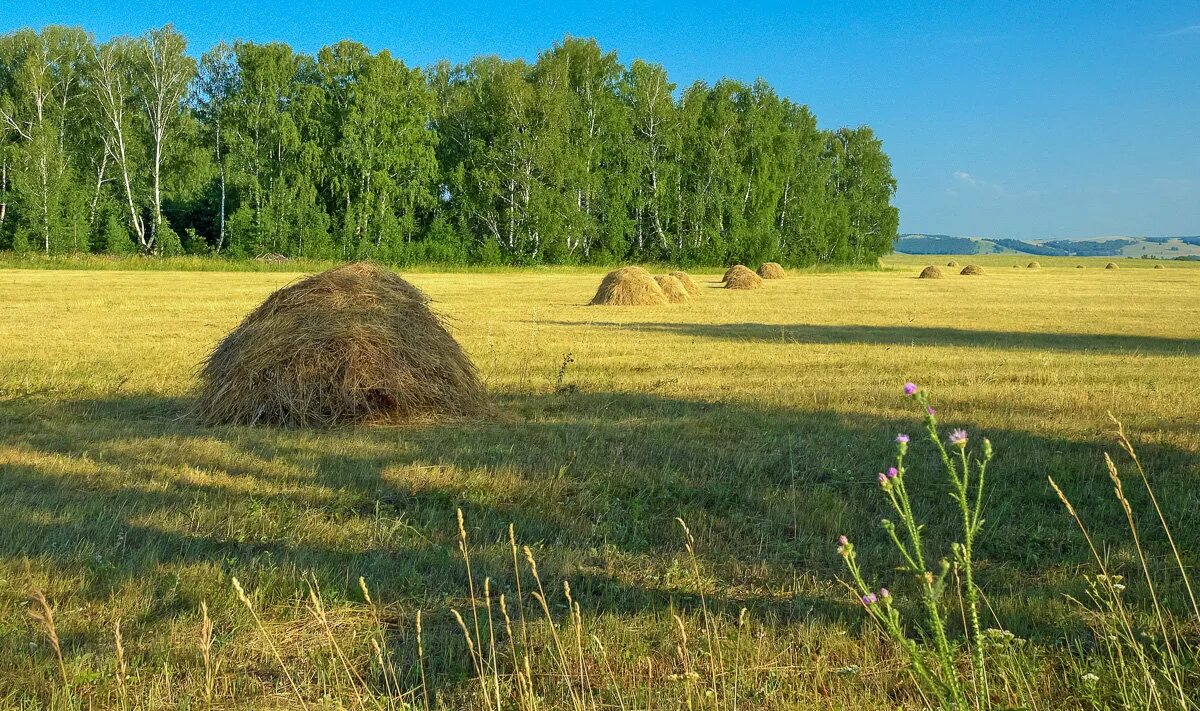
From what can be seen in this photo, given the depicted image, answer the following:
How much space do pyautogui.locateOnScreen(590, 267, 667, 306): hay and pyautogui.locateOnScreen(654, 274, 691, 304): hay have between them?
90 centimetres

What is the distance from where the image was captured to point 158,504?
5.82 meters

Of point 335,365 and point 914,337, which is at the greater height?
point 335,365

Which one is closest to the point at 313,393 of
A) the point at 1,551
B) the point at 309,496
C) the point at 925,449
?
the point at 309,496

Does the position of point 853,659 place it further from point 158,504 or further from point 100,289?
point 100,289

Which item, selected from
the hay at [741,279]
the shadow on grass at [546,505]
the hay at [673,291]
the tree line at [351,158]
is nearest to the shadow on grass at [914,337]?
the hay at [673,291]

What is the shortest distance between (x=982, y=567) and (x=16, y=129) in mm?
61370

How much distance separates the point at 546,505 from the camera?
6.04 m

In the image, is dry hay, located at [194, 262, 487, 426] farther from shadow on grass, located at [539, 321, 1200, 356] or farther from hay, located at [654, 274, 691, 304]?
hay, located at [654, 274, 691, 304]

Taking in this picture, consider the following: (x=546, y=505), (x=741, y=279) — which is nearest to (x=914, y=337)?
(x=546, y=505)

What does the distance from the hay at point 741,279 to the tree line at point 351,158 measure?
21.0 metres

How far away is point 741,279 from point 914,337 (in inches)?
864

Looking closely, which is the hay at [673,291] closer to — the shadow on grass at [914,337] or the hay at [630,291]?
the hay at [630,291]

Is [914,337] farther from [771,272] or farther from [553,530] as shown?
[771,272]

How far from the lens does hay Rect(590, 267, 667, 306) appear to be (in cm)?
2752
